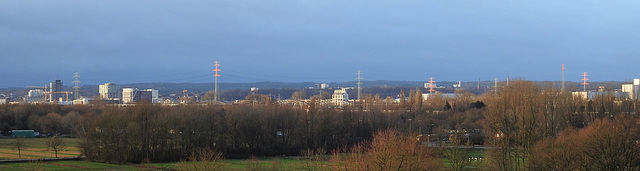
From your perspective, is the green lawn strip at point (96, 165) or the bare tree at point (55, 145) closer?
the green lawn strip at point (96, 165)

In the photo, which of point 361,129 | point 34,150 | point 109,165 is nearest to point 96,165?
point 109,165

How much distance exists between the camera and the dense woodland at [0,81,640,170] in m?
40.5

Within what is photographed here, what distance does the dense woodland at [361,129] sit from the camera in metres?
40.5

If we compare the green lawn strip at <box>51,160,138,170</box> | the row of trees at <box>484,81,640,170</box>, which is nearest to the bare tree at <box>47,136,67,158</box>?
the green lawn strip at <box>51,160,138,170</box>

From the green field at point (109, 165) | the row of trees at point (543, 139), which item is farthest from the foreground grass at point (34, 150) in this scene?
the row of trees at point (543, 139)

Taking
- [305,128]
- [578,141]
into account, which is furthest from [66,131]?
[578,141]

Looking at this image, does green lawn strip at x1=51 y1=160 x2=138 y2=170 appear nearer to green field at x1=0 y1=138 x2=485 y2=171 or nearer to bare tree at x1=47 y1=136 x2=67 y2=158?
green field at x1=0 y1=138 x2=485 y2=171

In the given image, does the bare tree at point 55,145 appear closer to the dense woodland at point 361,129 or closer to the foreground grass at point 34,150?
the foreground grass at point 34,150

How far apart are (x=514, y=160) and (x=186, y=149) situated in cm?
3303

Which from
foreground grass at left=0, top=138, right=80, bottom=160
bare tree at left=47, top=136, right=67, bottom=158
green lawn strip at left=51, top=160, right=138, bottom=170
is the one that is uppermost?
bare tree at left=47, top=136, right=67, bottom=158

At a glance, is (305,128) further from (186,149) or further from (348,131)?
(186,149)

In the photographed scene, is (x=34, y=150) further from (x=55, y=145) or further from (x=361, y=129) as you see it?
(x=361, y=129)

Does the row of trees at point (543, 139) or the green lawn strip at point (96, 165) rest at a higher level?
the row of trees at point (543, 139)

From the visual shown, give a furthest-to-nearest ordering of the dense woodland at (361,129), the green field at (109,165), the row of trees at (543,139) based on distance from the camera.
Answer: the green field at (109,165)
the dense woodland at (361,129)
the row of trees at (543,139)
